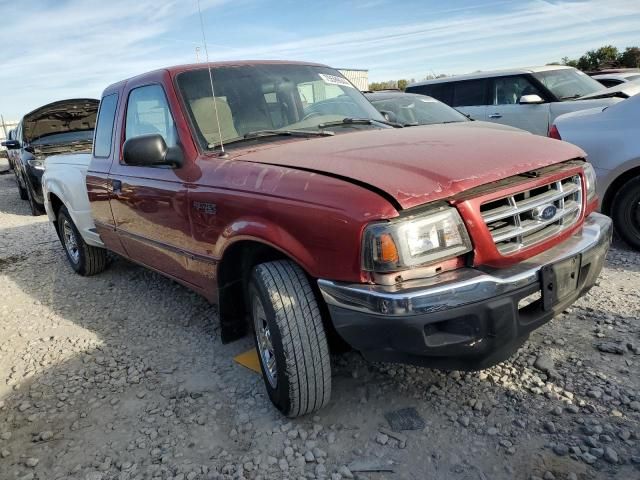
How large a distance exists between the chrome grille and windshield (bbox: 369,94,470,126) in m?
4.15

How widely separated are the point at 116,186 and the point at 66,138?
23.9ft

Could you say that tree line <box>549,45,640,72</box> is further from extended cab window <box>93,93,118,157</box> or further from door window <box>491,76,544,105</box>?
extended cab window <box>93,93,118,157</box>

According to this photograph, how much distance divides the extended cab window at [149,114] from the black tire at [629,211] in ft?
12.3

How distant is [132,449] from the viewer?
2525mm

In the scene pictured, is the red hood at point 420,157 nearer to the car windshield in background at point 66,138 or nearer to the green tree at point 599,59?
the car windshield in background at point 66,138

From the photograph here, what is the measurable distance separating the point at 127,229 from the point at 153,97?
1064 millimetres

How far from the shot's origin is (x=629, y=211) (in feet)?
14.5

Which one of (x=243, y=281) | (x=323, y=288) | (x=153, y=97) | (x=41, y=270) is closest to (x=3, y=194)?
(x=41, y=270)

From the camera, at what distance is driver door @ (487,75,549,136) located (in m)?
7.83

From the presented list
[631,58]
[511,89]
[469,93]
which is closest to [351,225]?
[511,89]

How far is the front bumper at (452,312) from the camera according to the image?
1982 mm

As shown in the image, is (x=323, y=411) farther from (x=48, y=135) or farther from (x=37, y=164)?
(x=48, y=135)

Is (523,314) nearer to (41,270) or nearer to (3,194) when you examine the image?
(41,270)

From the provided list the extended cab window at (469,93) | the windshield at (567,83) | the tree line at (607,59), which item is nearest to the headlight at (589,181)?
the windshield at (567,83)
